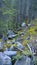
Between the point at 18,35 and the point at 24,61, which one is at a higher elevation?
the point at 24,61

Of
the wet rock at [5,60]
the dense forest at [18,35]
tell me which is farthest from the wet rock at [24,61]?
the wet rock at [5,60]

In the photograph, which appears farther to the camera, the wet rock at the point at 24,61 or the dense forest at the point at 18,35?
the dense forest at the point at 18,35

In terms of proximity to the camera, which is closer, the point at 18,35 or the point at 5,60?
the point at 5,60

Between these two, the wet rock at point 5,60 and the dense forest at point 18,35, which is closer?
the wet rock at point 5,60

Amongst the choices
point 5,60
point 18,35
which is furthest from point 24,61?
point 18,35

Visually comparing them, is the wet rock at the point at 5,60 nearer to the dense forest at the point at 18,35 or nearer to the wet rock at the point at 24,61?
the dense forest at the point at 18,35

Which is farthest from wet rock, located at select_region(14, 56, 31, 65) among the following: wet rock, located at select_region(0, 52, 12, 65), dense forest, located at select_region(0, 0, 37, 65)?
wet rock, located at select_region(0, 52, 12, 65)

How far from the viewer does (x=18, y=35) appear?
11.2 meters

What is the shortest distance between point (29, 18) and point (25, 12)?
63 centimetres

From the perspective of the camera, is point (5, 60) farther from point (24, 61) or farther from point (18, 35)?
point (18, 35)

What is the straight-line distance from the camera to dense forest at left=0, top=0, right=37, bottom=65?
7.06 meters

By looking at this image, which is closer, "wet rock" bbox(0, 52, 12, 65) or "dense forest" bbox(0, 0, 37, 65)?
"wet rock" bbox(0, 52, 12, 65)

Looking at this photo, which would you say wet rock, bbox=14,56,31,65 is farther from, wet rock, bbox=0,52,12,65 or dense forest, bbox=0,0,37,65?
wet rock, bbox=0,52,12,65

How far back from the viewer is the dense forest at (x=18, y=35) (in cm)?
706
